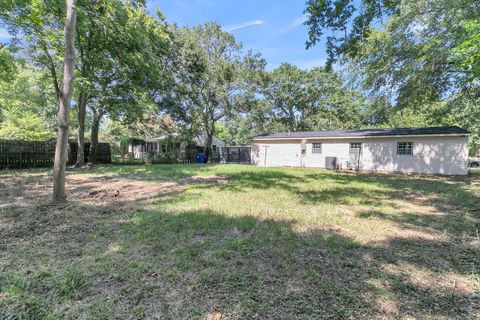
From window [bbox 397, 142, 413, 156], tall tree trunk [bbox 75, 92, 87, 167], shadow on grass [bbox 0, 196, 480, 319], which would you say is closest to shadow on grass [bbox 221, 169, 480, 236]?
shadow on grass [bbox 0, 196, 480, 319]

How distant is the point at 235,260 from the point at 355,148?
15.3m

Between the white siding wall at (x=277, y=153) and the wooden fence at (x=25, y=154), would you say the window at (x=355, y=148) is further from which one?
the wooden fence at (x=25, y=154)

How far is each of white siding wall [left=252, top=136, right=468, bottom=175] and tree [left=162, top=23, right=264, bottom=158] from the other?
6399 millimetres

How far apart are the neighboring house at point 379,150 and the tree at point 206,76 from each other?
5.67 meters

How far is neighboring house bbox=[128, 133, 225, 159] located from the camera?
20.8 metres

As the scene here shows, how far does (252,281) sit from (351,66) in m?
14.1

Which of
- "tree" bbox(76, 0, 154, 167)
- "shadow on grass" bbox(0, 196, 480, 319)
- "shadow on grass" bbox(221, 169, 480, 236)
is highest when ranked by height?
"tree" bbox(76, 0, 154, 167)

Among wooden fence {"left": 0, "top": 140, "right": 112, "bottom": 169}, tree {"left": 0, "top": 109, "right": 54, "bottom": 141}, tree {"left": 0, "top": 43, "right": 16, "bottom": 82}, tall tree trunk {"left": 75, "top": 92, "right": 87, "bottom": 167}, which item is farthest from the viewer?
tree {"left": 0, "top": 109, "right": 54, "bottom": 141}

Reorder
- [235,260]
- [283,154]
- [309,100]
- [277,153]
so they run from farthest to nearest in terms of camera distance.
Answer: [309,100], [277,153], [283,154], [235,260]

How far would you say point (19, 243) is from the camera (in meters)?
3.07

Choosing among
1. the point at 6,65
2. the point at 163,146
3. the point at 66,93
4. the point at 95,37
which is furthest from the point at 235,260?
the point at 163,146

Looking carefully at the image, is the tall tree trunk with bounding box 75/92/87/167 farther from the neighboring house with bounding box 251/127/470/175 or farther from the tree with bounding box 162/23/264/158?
the neighboring house with bounding box 251/127/470/175

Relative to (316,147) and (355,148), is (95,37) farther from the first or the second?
(355,148)

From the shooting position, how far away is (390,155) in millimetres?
14312
